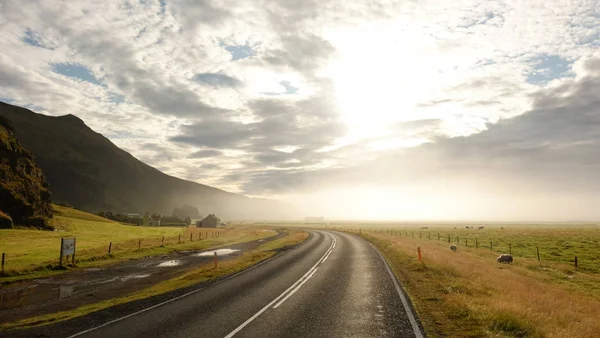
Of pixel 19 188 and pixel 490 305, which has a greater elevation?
pixel 19 188

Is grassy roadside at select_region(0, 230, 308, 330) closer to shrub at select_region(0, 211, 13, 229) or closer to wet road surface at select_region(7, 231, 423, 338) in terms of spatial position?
wet road surface at select_region(7, 231, 423, 338)

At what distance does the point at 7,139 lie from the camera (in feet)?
260

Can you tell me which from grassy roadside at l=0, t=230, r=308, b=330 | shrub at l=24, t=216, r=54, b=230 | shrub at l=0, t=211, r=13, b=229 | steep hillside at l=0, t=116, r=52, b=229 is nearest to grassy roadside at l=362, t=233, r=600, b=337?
grassy roadside at l=0, t=230, r=308, b=330

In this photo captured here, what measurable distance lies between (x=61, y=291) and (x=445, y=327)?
20.9 m

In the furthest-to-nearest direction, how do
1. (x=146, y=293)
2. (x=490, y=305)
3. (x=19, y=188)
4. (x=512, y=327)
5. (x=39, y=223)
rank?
(x=19, y=188) → (x=39, y=223) → (x=146, y=293) → (x=490, y=305) → (x=512, y=327)

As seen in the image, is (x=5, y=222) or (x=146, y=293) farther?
(x=5, y=222)

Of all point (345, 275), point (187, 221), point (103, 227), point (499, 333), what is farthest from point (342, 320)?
point (187, 221)

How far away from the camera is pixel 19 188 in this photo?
71000 mm

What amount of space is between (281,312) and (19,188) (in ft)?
274

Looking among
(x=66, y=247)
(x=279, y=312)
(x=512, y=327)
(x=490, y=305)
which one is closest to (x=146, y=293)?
(x=279, y=312)

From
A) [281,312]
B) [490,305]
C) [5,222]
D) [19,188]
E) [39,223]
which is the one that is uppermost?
[19,188]

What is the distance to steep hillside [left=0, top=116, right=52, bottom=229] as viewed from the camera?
64188 mm

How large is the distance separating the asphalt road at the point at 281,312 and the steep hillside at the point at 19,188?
61.6 meters

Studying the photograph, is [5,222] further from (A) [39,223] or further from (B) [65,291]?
(B) [65,291]
